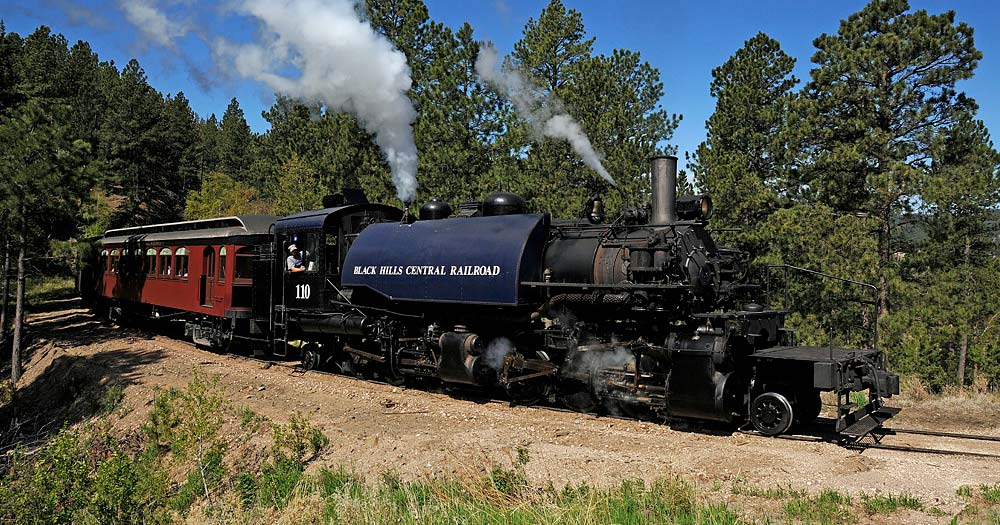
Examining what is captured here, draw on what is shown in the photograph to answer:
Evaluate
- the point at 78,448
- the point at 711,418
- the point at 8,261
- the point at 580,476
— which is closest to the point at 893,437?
the point at 711,418

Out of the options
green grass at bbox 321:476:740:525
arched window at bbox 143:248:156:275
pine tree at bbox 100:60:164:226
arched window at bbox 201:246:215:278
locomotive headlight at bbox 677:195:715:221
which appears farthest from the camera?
pine tree at bbox 100:60:164:226

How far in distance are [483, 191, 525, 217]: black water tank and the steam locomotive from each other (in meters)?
0.02

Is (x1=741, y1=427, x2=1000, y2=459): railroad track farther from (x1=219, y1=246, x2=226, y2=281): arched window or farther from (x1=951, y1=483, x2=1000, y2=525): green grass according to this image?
(x1=219, y1=246, x2=226, y2=281): arched window

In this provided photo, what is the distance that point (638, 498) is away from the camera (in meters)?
6.70

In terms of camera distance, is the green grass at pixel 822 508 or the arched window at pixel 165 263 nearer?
the green grass at pixel 822 508

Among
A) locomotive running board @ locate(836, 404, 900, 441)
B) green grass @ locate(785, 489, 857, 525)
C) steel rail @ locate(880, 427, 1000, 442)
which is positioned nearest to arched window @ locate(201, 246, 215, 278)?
locomotive running board @ locate(836, 404, 900, 441)

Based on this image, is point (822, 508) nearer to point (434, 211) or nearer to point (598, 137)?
point (434, 211)

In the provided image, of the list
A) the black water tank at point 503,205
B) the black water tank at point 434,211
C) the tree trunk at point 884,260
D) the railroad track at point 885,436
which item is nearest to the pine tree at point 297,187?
the black water tank at point 434,211

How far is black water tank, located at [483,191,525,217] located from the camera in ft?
38.7

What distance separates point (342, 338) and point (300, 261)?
195cm

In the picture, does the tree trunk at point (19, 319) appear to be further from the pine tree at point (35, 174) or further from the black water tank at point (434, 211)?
the black water tank at point (434, 211)

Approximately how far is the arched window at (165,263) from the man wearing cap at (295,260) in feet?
22.9

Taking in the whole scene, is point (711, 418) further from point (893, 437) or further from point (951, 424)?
point (951, 424)

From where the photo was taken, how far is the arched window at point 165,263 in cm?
1984
